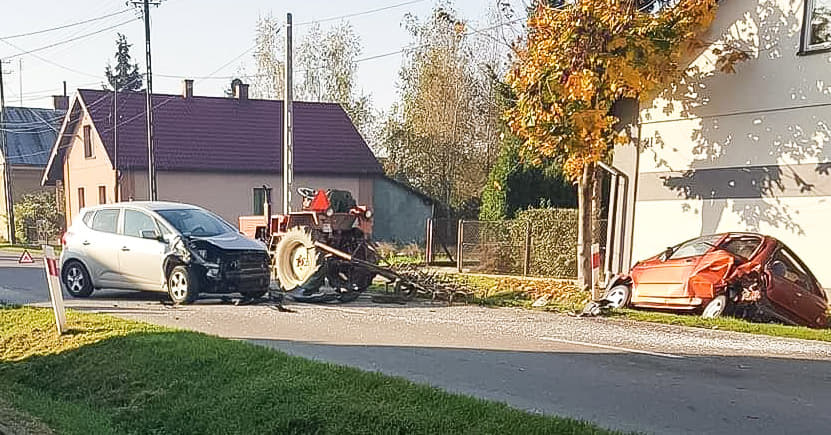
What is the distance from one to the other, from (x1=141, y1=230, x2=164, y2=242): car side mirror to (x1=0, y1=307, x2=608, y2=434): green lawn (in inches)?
137

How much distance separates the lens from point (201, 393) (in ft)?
25.0

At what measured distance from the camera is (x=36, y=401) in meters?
8.60

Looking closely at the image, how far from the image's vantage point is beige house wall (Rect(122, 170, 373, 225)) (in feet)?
115

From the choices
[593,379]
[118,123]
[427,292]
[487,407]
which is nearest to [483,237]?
[427,292]

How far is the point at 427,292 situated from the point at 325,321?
3482mm

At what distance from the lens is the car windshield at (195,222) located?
47.0 ft

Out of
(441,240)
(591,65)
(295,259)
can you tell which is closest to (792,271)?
(591,65)

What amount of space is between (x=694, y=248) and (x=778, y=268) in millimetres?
1377

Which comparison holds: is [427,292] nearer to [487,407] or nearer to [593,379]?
[593,379]

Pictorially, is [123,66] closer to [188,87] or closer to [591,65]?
[188,87]

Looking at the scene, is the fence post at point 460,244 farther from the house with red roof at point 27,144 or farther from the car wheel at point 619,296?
the house with red roof at point 27,144

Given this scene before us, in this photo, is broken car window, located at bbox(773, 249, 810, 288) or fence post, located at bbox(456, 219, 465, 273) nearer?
broken car window, located at bbox(773, 249, 810, 288)

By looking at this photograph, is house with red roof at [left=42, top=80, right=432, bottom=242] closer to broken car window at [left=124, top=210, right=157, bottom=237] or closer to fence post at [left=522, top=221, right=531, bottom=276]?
fence post at [left=522, top=221, right=531, bottom=276]

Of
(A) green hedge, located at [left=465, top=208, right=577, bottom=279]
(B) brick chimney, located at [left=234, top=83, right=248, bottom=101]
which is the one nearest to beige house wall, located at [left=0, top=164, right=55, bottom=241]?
(B) brick chimney, located at [left=234, top=83, right=248, bottom=101]
